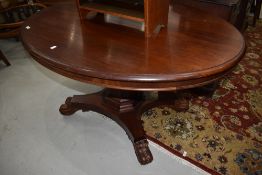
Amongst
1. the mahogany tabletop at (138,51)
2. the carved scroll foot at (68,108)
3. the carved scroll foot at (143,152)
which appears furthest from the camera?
the carved scroll foot at (68,108)

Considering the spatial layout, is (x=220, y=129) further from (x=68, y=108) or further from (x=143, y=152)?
(x=68, y=108)

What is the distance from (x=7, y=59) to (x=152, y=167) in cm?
181

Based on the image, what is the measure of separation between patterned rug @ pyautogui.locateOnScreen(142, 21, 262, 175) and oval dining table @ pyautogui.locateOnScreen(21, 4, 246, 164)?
231 millimetres

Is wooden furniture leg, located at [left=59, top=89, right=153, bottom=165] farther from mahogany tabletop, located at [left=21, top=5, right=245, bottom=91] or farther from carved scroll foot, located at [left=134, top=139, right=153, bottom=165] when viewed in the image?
mahogany tabletop, located at [left=21, top=5, right=245, bottom=91]

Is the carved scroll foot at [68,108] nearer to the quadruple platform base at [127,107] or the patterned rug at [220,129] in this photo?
the quadruple platform base at [127,107]

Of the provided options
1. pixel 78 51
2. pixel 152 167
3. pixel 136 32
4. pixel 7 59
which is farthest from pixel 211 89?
pixel 7 59

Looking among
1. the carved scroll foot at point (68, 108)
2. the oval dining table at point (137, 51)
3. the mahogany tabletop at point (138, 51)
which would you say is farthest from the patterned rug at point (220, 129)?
the mahogany tabletop at point (138, 51)

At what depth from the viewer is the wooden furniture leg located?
4.06 ft

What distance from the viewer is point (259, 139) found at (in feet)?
4.38

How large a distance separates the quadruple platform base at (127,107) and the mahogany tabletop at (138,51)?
0.48 meters

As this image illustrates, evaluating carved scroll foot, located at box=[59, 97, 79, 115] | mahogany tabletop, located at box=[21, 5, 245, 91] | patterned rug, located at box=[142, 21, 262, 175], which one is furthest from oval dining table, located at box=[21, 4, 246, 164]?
carved scroll foot, located at box=[59, 97, 79, 115]

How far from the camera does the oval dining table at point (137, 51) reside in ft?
2.46

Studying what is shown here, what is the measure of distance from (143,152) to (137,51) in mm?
613

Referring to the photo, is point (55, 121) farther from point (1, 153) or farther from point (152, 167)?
point (152, 167)
